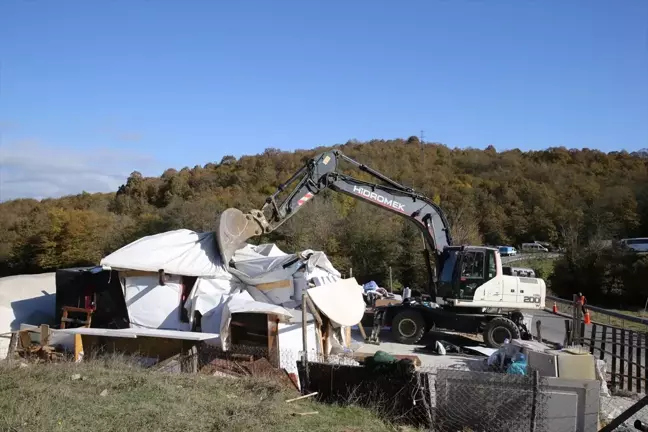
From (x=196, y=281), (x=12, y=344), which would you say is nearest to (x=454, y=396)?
(x=196, y=281)

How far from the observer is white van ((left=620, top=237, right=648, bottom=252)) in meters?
32.7

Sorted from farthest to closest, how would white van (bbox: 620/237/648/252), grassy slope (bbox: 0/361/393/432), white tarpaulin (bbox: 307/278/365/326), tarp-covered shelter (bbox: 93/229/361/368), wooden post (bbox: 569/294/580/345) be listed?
white van (bbox: 620/237/648/252), tarp-covered shelter (bbox: 93/229/361/368), white tarpaulin (bbox: 307/278/365/326), wooden post (bbox: 569/294/580/345), grassy slope (bbox: 0/361/393/432)

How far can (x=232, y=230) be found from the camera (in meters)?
15.1

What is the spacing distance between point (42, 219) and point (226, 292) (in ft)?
114

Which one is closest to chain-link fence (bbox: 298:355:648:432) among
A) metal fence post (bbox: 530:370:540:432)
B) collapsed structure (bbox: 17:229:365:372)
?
metal fence post (bbox: 530:370:540:432)

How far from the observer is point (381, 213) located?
37.5 m

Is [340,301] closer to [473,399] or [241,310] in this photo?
[241,310]

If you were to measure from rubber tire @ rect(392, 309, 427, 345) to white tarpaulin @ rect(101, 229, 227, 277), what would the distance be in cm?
480

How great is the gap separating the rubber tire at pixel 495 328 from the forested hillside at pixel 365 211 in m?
16.5

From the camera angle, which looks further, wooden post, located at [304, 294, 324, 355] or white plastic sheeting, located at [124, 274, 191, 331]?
white plastic sheeting, located at [124, 274, 191, 331]

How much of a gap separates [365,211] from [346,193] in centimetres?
2074

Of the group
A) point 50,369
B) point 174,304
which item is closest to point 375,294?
point 174,304

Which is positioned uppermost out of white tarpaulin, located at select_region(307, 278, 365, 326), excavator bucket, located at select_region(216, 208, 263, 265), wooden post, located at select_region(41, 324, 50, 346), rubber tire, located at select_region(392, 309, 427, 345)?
excavator bucket, located at select_region(216, 208, 263, 265)

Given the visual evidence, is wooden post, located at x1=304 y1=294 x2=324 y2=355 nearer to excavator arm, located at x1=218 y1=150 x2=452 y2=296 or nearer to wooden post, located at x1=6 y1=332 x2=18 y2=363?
excavator arm, located at x1=218 y1=150 x2=452 y2=296
